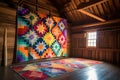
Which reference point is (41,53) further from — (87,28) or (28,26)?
(87,28)

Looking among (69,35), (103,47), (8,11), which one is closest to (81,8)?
(103,47)

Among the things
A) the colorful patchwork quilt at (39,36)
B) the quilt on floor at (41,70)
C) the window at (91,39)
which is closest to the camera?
the quilt on floor at (41,70)

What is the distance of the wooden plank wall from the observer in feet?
17.4

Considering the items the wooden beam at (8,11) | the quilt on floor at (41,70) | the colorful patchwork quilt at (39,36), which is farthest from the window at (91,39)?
the wooden beam at (8,11)

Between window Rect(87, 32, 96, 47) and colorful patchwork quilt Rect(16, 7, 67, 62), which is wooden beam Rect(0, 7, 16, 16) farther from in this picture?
window Rect(87, 32, 96, 47)

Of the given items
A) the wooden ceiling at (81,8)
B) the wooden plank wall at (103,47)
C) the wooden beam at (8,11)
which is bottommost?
the wooden plank wall at (103,47)

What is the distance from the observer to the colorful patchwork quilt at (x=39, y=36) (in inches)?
185

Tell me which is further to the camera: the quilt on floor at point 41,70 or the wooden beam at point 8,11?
the wooden beam at point 8,11

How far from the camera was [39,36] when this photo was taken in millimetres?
5414

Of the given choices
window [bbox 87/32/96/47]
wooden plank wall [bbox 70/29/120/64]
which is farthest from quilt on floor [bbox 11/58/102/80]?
→ window [bbox 87/32/96/47]

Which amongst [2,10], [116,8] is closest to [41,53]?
[2,10]

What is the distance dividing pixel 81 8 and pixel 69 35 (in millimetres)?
3656

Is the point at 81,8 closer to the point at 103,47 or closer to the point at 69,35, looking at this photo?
the point at 103,47

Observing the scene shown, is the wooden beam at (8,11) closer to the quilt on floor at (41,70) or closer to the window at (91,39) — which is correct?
the quilt on floor at (41,70)
